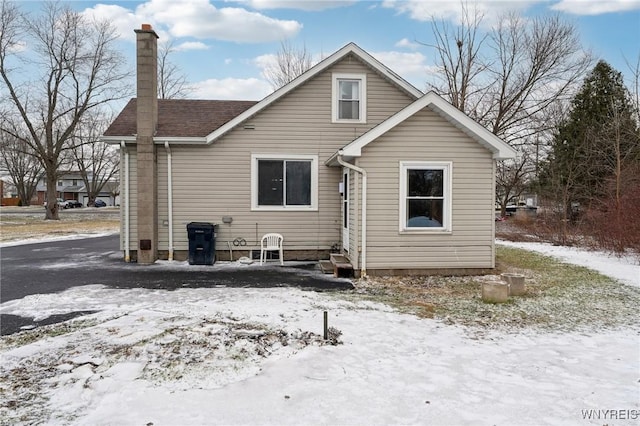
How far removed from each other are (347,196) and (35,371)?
697cm

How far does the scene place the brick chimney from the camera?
9.91 metres

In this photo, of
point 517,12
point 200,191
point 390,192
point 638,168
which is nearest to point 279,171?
point 200,191

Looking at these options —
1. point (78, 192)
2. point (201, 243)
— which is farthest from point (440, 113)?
point (78, 192)

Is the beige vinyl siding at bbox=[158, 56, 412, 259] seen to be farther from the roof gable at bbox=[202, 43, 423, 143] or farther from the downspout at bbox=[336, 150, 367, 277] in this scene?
the downspout at bbox=[336, 150, 367, 277]

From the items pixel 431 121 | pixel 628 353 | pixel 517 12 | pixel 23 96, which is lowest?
pixel 628 353

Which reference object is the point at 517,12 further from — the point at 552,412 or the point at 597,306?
the point at 552,412

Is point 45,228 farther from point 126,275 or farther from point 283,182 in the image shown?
point 283,182

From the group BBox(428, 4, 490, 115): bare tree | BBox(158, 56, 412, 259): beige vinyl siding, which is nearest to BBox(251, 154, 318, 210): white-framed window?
BBox(158, 56, 412, 259): beige vinyl siding

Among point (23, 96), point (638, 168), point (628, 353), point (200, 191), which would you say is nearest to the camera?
point (628, 353)

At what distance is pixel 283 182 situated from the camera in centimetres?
1066

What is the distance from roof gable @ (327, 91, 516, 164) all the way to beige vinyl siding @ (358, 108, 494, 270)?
0.18 meters

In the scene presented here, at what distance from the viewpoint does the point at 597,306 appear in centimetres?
647

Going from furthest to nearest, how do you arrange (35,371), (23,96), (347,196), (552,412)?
(23,96) → (347,196) → (35,371) → (552,412)

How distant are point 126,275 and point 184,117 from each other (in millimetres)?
4747
